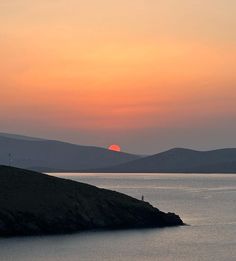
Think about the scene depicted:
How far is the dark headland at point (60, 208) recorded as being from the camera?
98.2 meters

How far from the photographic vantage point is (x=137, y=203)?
365 feet

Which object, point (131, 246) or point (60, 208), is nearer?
point (131, 246)

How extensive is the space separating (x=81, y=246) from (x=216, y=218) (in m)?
47.8

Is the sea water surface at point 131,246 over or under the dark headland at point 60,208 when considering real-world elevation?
under

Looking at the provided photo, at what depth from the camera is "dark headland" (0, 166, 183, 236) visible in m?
98.2

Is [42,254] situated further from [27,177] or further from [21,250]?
[27,177]

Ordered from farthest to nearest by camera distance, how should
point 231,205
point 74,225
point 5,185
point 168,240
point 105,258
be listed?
1. point 231,205
2. point 5,185
3. point 74,225
4. point 168,240
5. point 105,258

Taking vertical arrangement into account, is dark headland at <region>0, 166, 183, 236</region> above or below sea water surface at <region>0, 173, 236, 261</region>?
above

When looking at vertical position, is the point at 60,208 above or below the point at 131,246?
above

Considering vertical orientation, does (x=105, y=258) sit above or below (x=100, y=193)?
below

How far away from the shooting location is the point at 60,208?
103188 mm

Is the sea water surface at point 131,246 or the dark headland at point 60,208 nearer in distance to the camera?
the sea water surface at point 131,246

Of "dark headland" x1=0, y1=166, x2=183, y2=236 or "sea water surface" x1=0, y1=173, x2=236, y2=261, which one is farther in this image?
"dark headland" x1=0, y1=166, x2=183, y2=236

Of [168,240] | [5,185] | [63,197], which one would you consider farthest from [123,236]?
[5,185]
